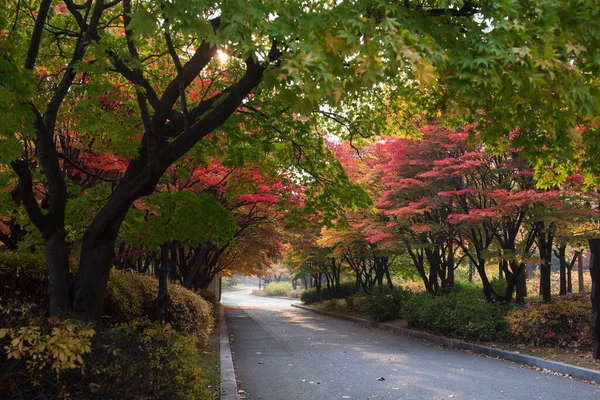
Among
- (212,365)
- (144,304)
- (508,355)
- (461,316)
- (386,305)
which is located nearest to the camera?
(212,365)

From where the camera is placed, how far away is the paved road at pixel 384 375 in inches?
305

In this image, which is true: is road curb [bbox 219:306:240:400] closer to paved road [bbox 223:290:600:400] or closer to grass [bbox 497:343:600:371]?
paved road [bbox 223:290:600:400]

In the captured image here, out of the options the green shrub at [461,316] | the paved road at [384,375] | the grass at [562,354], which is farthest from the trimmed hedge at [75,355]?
the green shrub at [461,316]

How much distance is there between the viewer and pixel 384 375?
934cm

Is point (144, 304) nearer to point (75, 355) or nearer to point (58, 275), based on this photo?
point (58, 275)

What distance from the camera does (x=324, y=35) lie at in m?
3.40

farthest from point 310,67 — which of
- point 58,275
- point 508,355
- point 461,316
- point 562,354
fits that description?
point 461,316

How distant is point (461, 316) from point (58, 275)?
11.7 meters

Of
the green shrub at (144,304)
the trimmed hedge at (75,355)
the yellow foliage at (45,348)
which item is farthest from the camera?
the green shrub at (144,304)

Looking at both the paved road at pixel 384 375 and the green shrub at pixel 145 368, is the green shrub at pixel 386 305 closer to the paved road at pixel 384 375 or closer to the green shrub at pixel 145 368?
the paved road at pixel 384 375

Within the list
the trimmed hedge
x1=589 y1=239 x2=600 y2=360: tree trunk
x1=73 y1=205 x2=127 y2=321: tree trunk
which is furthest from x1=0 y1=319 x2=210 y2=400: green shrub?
x1=589 y1=239 x2=600 y2=360: tree trunk

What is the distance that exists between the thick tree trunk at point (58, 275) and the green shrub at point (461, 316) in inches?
436

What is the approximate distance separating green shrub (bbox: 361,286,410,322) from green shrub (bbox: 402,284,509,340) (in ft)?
11.2

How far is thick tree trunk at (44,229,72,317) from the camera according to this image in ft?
19.1
